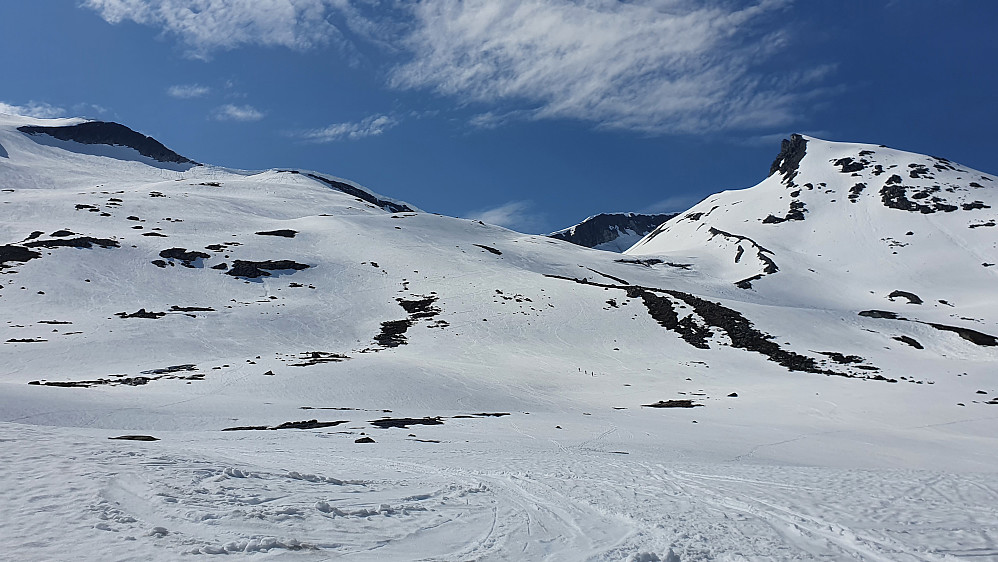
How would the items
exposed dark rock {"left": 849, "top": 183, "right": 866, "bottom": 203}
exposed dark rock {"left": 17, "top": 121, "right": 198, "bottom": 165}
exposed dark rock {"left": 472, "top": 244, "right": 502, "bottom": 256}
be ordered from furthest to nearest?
1. exposed dark rock {"left": 17, "top": 121, "right": 198, "bottom": 165}
2. exposed dark rock {"left": 849, "top": 183, "right": 866, "bottom": 203}
3. exposed dark rock {"left": 472, "top": 244, "right": 502, "bottom": 256}

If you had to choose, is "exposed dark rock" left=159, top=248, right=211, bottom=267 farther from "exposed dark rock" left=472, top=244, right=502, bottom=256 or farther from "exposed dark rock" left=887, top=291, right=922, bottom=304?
"exposed dark rock" left=887, top=291, right=922, bottom=304

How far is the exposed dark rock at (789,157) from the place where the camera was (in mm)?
145113

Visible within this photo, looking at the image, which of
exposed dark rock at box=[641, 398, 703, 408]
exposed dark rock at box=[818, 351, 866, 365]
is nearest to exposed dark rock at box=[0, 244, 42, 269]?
exposed dark rock at box=[641, 398, 703, 408]

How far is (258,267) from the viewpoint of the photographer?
55.8 meters

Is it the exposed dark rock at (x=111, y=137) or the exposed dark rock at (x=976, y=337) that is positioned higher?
the exposed dark rock at (x=111, y=137)

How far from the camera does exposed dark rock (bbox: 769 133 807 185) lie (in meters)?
145

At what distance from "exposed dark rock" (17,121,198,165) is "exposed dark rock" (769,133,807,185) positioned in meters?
175

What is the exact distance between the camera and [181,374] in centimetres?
2781

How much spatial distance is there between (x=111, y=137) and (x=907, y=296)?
193820 millimetres

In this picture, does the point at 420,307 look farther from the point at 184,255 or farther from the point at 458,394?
the point at 184,255

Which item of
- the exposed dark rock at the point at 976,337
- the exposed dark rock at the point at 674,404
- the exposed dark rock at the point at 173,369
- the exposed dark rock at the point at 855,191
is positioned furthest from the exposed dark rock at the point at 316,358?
the exposed dark rock at the point at 855,191

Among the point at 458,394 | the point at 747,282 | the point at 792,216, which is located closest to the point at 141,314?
the point at 458,394

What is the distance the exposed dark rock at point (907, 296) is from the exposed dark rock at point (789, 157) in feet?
240

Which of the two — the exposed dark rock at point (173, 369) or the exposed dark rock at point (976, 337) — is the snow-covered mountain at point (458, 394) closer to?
the exposed dark rock at point (173, 369)
